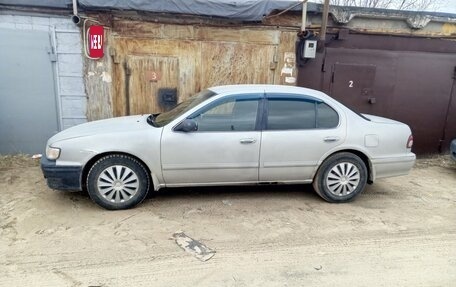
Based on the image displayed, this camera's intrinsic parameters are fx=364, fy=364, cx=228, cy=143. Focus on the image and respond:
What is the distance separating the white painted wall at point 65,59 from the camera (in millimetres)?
6152

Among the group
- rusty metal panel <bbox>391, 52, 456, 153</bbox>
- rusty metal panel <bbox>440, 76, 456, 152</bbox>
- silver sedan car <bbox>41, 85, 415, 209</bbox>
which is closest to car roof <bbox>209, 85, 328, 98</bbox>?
silver sedan car <bbox>41, 85, 415, 209</bbox>

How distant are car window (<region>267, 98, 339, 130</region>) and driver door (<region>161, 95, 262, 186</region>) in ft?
0.71

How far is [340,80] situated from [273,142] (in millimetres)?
3489

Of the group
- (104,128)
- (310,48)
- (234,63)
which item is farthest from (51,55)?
(310,48)

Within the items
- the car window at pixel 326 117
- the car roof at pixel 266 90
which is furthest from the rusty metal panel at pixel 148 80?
the car window at pixel 326 117

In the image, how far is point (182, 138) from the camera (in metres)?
4.43

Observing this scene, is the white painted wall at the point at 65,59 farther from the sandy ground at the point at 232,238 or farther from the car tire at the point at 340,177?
the car tire at the point at 340,177

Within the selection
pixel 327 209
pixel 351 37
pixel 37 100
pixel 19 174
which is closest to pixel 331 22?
pixel 351 37

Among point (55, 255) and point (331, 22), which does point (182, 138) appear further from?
point (331, 22)

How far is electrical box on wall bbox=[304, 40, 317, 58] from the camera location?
683 centimetres

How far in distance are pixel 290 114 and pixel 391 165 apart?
159cm

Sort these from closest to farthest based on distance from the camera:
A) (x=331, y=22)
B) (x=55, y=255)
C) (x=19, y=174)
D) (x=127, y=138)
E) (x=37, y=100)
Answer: (x=55, y=255) → (x=127, y=138) → (x=19, y=174) → (x=37, y=100) → (x=331, y=22)

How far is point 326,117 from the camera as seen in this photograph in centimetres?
484

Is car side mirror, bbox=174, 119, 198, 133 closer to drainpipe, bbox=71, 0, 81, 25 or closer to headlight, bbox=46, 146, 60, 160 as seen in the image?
headlight, bbox=46, 146, 60, 160
